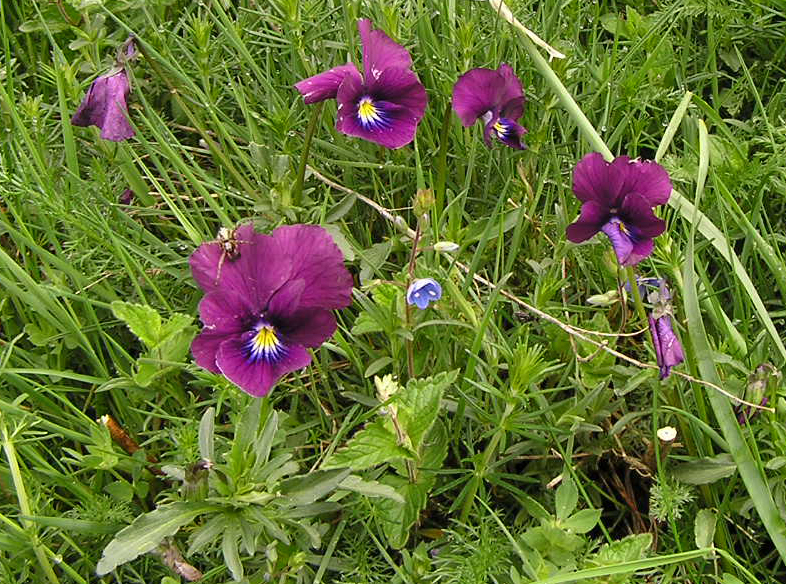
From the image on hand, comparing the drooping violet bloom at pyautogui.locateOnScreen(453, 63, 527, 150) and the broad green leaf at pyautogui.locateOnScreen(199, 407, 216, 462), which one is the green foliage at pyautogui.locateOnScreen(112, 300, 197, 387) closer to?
the broad green leaf at pyautogui.locateOnScreen(199, 407, 216, 462)

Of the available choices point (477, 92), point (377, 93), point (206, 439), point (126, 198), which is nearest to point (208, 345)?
point (206, 439)

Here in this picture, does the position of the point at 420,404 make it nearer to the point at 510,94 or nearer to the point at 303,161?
the point at 303,161

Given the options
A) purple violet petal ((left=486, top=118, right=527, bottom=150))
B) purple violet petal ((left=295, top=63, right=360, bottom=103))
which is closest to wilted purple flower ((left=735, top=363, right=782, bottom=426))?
purple violet petal ((left=486, top=118, right=527, bottom=150))

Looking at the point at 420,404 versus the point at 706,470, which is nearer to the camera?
the point at 420,404

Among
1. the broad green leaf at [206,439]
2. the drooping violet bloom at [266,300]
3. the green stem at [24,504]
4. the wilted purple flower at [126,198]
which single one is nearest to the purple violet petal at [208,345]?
the drooping violet bloom at [266,300]

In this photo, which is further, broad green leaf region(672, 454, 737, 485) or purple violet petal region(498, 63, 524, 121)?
purple violet petal region(498, 63, 524, 121)

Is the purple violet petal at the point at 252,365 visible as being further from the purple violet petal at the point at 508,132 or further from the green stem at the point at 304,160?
the purple violet petal at the point at 508,132
